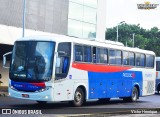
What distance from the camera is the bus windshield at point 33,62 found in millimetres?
17578

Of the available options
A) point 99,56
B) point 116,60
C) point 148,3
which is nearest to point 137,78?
point 116,60

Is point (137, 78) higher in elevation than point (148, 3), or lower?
lower

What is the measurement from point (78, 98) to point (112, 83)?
11.7 feet

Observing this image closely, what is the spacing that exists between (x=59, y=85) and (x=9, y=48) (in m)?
20.4

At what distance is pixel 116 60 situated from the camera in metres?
22.9

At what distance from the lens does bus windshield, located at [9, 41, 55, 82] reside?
17.6 meters

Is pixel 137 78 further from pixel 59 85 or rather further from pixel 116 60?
pixel 59 85

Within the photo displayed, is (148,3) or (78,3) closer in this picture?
(78,3)

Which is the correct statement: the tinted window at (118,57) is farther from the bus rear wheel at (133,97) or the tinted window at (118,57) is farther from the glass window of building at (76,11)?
the glass window of building at (76,11)

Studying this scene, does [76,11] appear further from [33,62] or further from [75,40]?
[33,62]

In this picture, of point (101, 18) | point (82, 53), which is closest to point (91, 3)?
point (101, 18)

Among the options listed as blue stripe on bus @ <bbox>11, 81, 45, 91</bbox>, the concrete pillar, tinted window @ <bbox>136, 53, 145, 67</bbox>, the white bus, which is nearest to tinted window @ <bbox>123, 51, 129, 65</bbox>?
the white bus

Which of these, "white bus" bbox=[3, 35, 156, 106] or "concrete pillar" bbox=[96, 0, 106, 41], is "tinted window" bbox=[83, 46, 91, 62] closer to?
"white bus" bbox=[3, 35, 156, 106]

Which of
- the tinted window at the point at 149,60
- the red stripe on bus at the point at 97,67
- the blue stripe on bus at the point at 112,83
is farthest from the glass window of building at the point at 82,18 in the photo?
the red stripe on bus at the point at 97,67
